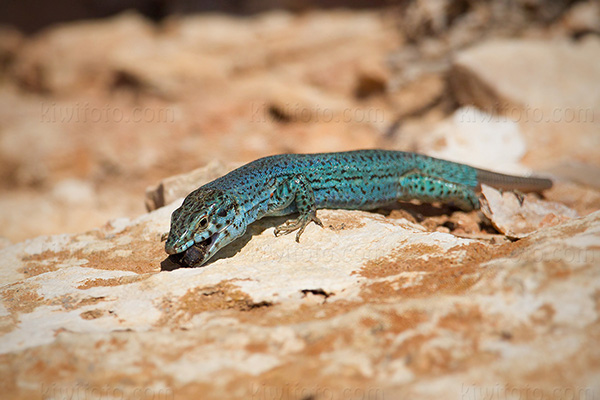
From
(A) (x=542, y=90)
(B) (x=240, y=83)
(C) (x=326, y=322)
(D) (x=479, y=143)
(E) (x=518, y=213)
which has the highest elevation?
(A) (x=542, y=90)

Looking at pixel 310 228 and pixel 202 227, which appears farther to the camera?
pixel 310 228

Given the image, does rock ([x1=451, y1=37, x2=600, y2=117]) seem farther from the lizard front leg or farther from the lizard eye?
the lizard eye

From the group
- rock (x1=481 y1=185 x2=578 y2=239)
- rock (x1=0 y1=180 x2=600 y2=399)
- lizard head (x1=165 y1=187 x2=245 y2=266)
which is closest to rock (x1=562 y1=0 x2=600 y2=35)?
rock (x1=481 y1=185 x2=578 y2=239)

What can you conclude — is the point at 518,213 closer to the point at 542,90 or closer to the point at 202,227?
the point at 202,227

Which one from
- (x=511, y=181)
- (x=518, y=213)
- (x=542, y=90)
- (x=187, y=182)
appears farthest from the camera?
(x=542, y=90)

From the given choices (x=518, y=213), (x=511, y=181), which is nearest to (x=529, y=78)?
(x=511, y=181)

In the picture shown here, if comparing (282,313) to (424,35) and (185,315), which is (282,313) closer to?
(185,315)

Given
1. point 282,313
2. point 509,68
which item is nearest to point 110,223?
point 282,313
